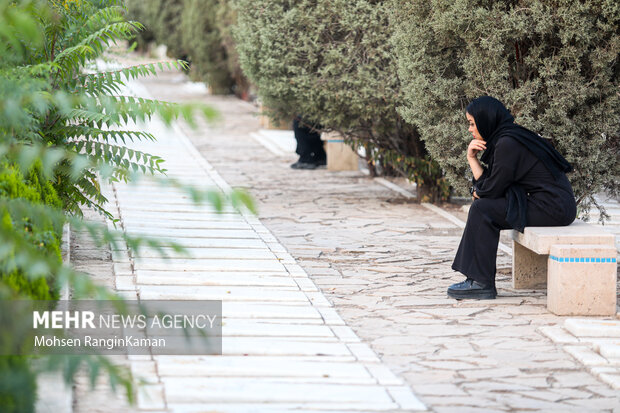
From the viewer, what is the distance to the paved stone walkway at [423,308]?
486cm

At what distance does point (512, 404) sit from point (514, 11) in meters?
3.94

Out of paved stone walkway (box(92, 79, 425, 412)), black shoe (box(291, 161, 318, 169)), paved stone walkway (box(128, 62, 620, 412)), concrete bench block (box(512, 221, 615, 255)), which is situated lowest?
paved stone walkway (box(128, 62, 620, 412))

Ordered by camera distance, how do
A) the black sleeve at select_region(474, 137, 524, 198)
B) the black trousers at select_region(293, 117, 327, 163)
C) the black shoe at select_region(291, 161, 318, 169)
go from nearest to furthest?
the black sleeve at select_region(474, 137, 524, 198)
the black trousers at select_region(293, 117, 327, 163)
the black shoe at select_region(291, 161, 318, 169)

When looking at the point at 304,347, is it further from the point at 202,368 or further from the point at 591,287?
the point at 591,287

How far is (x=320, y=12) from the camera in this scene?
1093cm

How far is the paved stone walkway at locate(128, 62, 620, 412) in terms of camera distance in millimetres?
4859

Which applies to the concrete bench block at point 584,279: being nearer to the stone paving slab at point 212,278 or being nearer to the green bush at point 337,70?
the stone paving slab at point 212,278

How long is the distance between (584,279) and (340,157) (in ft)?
28.1

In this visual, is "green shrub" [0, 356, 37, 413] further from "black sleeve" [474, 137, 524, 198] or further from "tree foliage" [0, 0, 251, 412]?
"black sleeve" [474, 137, 524, 198]

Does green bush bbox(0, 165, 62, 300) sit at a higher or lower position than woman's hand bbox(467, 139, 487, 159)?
lower

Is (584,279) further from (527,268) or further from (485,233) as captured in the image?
(527,268)

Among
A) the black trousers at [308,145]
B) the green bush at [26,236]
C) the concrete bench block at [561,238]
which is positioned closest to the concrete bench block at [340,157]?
the black trousers at [308,145]

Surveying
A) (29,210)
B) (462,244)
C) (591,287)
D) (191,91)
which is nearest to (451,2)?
(462,244)

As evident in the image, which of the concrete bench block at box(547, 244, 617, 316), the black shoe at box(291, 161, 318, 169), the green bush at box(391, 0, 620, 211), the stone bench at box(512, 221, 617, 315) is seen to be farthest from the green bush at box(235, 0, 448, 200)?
the concrete bench block at box(547, 244, 617, 316)
